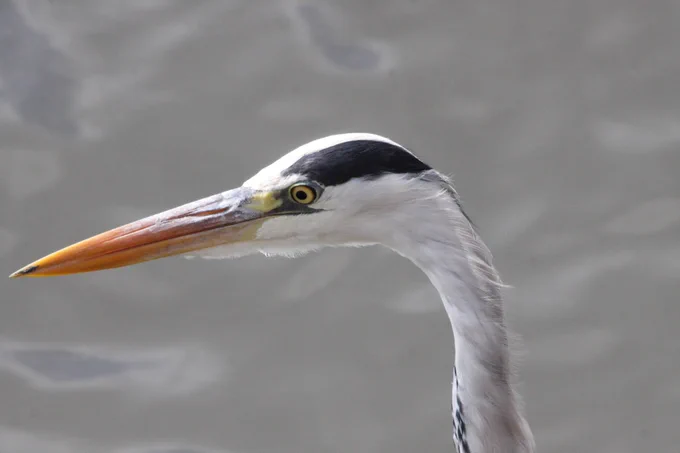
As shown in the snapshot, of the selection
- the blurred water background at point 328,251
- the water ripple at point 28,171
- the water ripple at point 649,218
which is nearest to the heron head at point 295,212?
the blurred water background at point 328,251

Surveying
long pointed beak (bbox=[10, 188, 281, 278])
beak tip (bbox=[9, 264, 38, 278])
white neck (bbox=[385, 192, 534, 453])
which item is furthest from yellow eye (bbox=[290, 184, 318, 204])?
beak tip (bbox=[9, 264, 38, 278])

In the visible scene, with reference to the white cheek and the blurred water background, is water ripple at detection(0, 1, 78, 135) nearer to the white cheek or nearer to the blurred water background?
the blurred water background

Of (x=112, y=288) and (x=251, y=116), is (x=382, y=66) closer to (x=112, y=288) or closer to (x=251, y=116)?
(x=251, y=116)

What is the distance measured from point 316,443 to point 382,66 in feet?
6.47

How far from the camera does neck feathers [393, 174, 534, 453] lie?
273cm

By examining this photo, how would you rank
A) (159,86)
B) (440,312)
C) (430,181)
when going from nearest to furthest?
(430,181) < (440,312) < (159,86)

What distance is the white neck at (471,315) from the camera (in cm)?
273

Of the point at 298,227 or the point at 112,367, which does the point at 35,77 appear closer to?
the point at 112,367

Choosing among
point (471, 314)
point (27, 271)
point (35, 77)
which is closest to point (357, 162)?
point (471, 314)

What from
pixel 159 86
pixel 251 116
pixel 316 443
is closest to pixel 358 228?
pixel 316 443

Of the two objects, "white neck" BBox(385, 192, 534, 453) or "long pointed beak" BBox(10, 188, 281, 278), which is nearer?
"white neck" BBox(385, 192, 534, 453)

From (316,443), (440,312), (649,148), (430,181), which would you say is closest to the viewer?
(430,181)

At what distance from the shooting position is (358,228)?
2.89m

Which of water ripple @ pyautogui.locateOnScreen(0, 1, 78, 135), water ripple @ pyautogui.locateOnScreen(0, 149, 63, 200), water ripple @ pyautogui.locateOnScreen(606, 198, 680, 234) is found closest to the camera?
water ripple @ pyautogui.locateOnScreen(606, 198, 680, 234)
